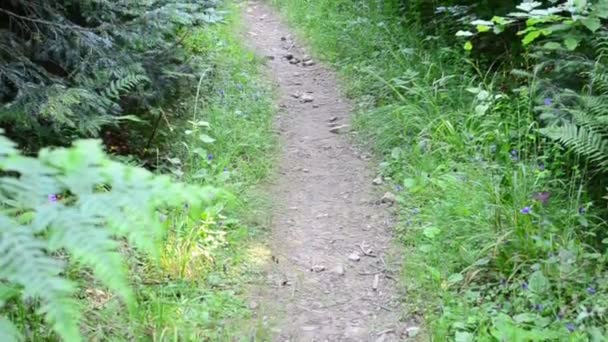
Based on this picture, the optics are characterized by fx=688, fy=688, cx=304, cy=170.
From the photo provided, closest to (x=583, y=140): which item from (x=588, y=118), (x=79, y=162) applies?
(x=588, y=118)

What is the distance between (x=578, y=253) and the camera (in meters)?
3.68

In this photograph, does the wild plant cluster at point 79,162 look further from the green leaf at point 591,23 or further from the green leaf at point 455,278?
the green leaf at point 591,23

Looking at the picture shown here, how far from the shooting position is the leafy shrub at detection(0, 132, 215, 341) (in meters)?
1.48

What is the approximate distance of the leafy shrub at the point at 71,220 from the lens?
4.87 ft

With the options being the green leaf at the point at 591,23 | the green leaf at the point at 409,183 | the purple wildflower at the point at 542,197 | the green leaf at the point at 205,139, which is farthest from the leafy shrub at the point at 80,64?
the green leaf at the point at 591,23

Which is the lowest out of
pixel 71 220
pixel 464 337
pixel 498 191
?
Answer: pixel 464 337

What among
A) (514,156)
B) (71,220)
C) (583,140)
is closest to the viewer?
(71,220)

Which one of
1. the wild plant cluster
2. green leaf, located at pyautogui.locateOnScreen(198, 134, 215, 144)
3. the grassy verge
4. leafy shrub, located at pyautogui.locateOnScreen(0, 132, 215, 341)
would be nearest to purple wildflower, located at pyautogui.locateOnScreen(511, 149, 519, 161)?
the grassy verge

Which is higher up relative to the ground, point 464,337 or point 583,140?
point 583,140

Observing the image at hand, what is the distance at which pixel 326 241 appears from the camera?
4656 millimetres

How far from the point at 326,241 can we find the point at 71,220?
3.16m

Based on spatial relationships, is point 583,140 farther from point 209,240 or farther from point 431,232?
point 209,240

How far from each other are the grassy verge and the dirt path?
0.58ft

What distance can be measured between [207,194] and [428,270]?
94.6 inches
